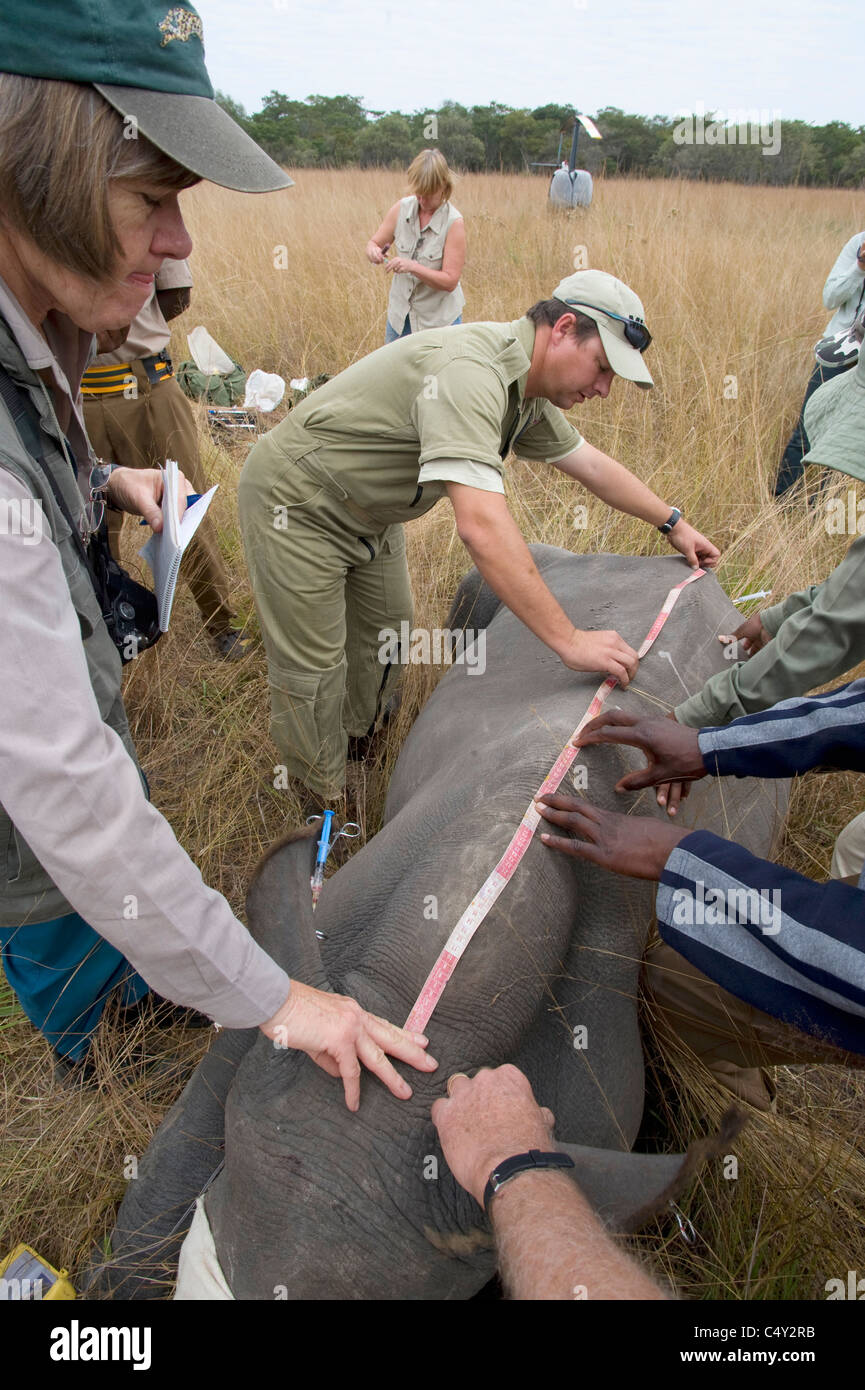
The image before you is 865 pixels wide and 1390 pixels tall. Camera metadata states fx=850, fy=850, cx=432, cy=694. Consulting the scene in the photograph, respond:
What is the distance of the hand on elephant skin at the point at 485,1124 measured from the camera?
158cm

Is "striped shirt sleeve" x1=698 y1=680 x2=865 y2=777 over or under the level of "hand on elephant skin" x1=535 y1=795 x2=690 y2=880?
over

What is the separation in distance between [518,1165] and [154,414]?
3.86 meters

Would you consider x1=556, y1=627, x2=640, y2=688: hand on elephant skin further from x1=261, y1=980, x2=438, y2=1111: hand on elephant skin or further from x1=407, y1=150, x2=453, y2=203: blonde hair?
x1=407, y1=150, x2=453, y2=203: blonde hair

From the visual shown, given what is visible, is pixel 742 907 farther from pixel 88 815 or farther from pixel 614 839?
pixel 88 815

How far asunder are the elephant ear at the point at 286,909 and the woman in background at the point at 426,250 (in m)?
5.46

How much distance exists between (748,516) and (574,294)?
8.97 feet

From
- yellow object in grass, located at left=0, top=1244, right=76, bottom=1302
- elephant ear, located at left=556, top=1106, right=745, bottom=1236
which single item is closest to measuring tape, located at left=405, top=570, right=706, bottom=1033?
elephant ear, located at left=556, top=1106, right=745, bottom=1236

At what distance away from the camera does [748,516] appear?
524cm

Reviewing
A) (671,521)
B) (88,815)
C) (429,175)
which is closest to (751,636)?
(671,521)

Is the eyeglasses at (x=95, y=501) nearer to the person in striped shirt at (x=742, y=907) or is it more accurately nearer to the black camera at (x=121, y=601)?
the black camera at (x=121, y=601)

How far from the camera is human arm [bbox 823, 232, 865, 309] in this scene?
5434 millimetres

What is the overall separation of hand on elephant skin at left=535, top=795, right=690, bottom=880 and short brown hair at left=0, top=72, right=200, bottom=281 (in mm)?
1506

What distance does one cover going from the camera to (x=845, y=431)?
2.57m

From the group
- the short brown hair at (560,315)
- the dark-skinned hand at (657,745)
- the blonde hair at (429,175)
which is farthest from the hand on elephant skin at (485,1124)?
the blonde hair at (429,175)
